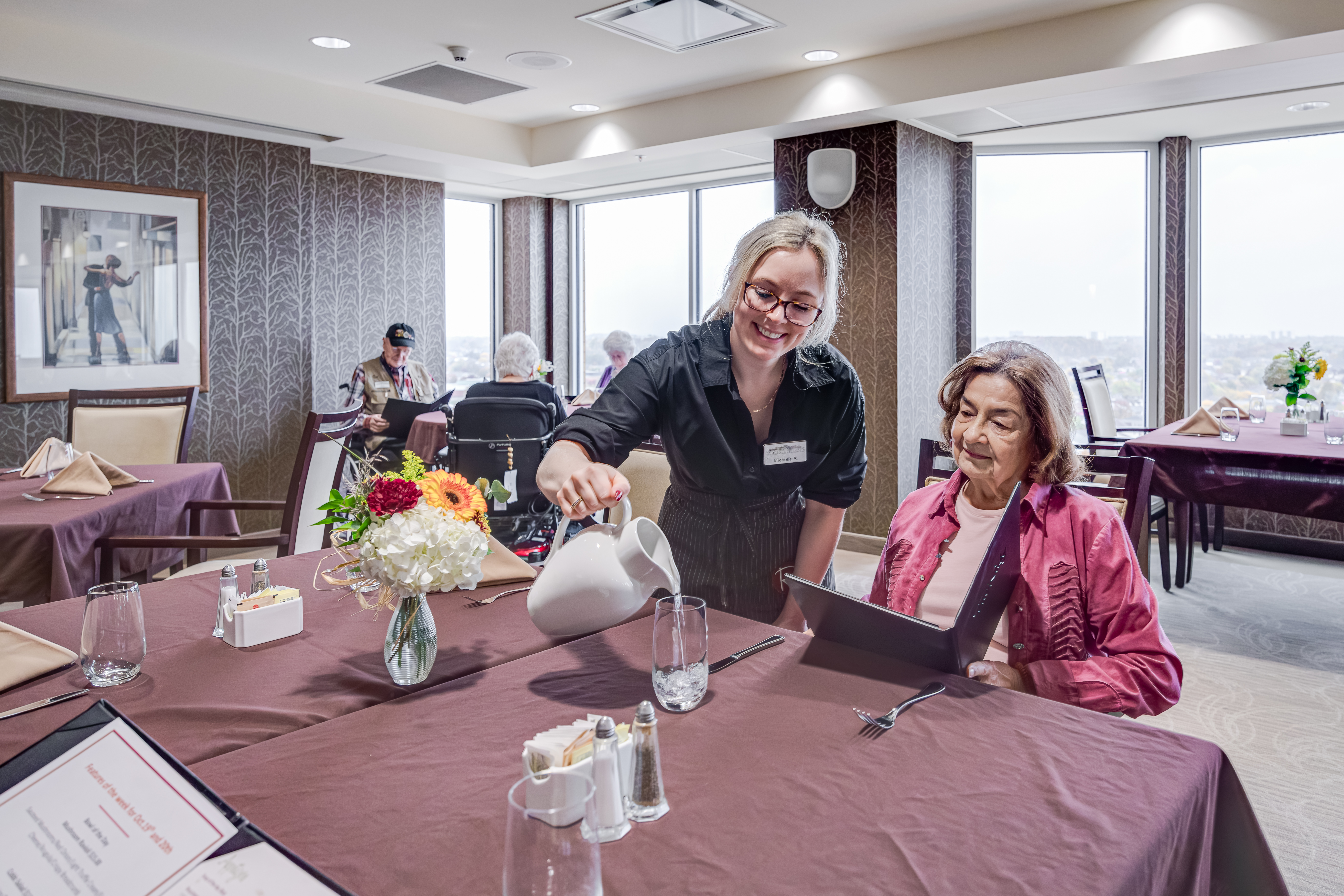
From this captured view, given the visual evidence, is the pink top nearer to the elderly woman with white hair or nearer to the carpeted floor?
the elderly woman with white hair

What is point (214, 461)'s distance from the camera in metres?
6.02

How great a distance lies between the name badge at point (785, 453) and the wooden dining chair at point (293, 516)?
1300 millimetres

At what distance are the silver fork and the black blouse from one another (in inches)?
28.2

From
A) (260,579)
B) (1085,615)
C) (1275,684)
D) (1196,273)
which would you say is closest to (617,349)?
(1196,273)

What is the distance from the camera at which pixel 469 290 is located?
328 inches

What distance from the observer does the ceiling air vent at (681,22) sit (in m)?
4.02

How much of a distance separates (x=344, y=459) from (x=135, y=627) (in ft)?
7.14

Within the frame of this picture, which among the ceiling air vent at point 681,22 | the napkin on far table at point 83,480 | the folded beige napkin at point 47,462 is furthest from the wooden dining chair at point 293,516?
the ceiling air vent at point 681,22

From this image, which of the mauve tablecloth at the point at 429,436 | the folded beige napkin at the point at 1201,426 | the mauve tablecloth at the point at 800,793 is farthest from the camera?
the mauve tablecloth at the point at 429,436

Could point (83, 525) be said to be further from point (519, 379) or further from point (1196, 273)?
point (1196, 273)

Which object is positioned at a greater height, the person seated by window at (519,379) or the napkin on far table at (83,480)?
the person seated by window at (519,379)

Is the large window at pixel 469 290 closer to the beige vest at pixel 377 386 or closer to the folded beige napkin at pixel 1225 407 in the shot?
the beige vest at pixel 377 386

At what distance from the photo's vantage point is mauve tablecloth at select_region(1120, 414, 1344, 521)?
3.66 meters

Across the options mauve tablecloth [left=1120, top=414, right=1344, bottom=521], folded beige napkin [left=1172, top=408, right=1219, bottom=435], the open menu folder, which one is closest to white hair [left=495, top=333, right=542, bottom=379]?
mauve tablecloth [left=1120, top=414, right=1344, bottom=521]
